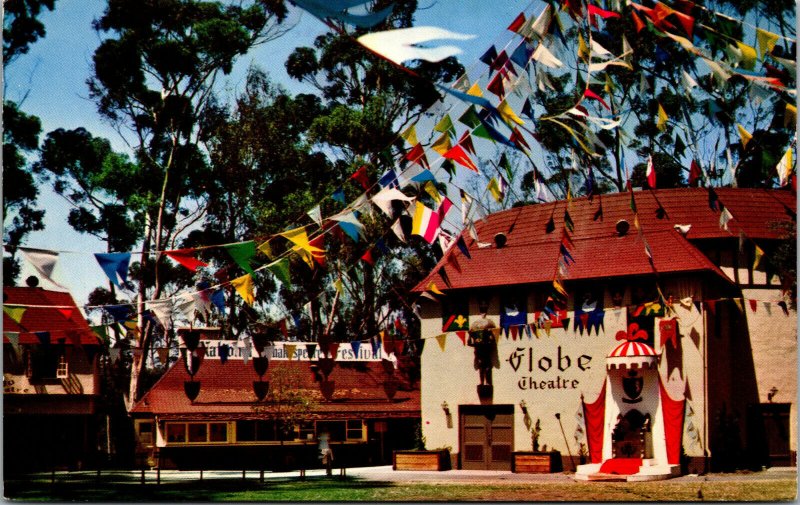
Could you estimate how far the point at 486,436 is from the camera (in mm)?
24250

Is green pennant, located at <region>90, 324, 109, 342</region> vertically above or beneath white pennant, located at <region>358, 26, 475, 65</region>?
beneath

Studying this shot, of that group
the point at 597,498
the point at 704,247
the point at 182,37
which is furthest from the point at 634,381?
the point at 182,37

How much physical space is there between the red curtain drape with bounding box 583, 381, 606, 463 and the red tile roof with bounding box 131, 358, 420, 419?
681 cm

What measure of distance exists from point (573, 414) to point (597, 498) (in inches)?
276

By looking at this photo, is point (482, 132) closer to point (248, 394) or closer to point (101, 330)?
point (101, 330)

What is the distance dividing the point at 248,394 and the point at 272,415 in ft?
3.70

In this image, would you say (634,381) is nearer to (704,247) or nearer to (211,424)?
→ (704,247)

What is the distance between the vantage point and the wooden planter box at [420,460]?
78.3ft

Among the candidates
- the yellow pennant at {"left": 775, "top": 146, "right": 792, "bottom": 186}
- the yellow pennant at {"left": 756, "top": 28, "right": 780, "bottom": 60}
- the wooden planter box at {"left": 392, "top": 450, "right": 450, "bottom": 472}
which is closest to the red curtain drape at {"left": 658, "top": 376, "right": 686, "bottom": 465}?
the wooden planter box at {"left": 392, "top": 450, "right": 450, "bottom": 472}

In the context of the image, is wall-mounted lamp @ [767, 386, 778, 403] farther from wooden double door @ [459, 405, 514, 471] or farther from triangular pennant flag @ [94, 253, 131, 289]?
triangular pennant flag @ [94, 253, 131, 289]

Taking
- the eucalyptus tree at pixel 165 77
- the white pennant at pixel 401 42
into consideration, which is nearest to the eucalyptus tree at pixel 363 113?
the eucalyptus tree at pixel 165 77

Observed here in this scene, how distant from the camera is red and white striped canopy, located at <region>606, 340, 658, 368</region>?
70.4 ft

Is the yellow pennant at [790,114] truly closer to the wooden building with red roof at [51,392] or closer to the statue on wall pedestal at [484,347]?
the statue on wall pedestal at [484,347]

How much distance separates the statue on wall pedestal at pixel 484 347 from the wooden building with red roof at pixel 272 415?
8.06 ft
